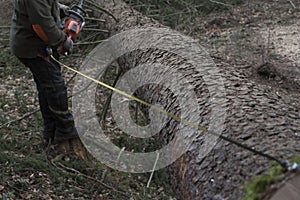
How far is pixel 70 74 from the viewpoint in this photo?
6273mm

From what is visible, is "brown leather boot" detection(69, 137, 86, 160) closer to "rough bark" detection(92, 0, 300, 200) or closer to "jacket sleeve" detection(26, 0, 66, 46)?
→ "jacket sleeve" detection(26, 0, 66, 46)

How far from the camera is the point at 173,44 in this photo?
3688mm

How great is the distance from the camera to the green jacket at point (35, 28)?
3.78m

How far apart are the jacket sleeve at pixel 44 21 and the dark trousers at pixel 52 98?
10.1 inches

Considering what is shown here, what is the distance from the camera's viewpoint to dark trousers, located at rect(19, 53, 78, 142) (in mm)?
4090

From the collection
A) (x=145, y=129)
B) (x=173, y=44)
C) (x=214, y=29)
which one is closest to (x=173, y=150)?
(x=173, y=44)

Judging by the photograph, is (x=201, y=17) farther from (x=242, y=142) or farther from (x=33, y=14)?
(x=242, y=142)

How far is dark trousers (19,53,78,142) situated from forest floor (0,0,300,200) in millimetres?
218

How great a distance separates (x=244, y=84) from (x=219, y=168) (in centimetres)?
81

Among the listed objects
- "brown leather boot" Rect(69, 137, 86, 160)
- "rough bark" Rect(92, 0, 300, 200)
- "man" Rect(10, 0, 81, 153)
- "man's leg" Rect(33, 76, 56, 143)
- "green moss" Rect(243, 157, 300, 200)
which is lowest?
"brown leather boot" Rect(69, 137, 86, 160)

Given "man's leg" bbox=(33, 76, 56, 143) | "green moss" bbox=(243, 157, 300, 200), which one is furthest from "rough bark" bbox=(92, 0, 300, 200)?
"man's leg" bbox=(33, 76, 56, 143)

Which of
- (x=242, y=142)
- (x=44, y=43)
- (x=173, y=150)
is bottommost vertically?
(x=44, y=43)

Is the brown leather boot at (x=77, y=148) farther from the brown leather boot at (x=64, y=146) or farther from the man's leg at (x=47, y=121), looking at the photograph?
the man's leg at (x=47, y=121)

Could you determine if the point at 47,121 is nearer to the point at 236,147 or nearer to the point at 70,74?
the point at 70,74
